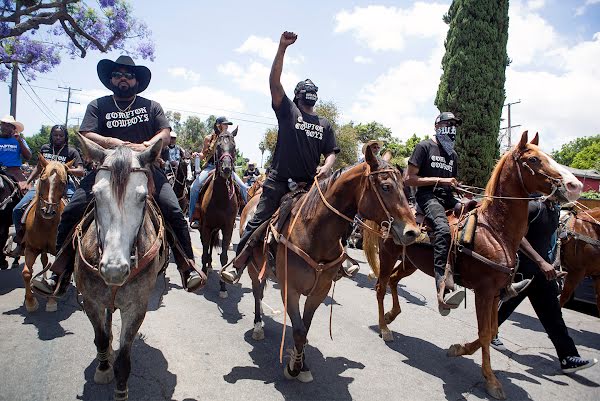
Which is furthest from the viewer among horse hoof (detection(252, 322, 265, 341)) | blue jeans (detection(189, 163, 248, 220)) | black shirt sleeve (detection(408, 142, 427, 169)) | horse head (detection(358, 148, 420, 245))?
blue jeans (detection(189, 163, 248, 220))

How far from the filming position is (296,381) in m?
4.04

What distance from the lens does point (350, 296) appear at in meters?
7.43

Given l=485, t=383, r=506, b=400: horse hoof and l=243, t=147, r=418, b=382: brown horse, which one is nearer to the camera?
l=243, t=147, r=418, b=382: brown horse

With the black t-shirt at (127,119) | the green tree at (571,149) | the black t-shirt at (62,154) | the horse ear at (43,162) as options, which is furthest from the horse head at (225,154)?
the green tree at (571,149)

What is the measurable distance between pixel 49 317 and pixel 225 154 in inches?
139

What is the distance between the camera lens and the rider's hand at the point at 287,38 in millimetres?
3734

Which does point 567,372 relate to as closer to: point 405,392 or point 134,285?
point 405,392

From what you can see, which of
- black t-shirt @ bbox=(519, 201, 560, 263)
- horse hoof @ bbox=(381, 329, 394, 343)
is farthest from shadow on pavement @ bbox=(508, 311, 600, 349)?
horse hoof @ bbox=(381, 329, 394, 343)

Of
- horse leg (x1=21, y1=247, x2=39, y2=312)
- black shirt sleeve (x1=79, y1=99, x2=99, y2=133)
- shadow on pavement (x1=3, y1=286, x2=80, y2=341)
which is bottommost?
shadow on pavement (x1=3, y1=286, x2=80, y2=341)

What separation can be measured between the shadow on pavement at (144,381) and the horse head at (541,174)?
14.5ft

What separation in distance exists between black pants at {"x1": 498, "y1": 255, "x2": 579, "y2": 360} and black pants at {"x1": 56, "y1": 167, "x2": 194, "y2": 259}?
4.44 m

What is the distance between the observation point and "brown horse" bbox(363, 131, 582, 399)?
4.13 metres

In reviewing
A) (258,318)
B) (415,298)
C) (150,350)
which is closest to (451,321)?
(415,298)

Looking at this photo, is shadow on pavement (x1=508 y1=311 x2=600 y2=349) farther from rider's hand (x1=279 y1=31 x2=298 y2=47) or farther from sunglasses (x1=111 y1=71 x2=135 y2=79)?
sunglasses (x1=111 y1=71 x2=135 y2=79)
